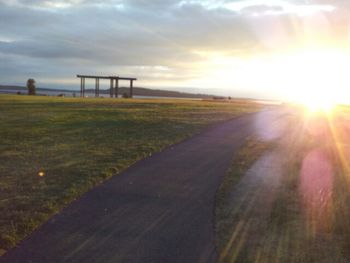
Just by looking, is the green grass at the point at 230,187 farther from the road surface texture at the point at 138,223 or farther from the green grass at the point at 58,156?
the green grass at the point at 58,156

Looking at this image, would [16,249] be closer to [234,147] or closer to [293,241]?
[293,241]

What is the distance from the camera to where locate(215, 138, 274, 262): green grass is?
623 cm

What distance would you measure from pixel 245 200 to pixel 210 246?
7.90 feet

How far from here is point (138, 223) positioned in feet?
21.4

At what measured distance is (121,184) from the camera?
346 inches

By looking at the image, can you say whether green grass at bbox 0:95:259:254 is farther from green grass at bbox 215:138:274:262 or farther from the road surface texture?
green grass at bbox 215:138:274:262

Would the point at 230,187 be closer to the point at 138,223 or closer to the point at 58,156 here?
the point at 138,223

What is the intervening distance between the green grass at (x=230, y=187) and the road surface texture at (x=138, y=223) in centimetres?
13

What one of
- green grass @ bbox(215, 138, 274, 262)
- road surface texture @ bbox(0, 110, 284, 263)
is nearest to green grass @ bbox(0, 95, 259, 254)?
road surface texture @ bbox(0, 110, 284, 263)

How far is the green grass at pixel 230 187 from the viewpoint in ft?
20.4

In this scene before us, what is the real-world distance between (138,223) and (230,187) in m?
2.87

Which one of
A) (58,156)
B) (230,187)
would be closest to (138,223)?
(230,187)

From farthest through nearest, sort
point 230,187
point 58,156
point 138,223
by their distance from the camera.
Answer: point 58,156
point 230,187
point 138,223

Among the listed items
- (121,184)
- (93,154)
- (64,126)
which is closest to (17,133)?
(64,126)
